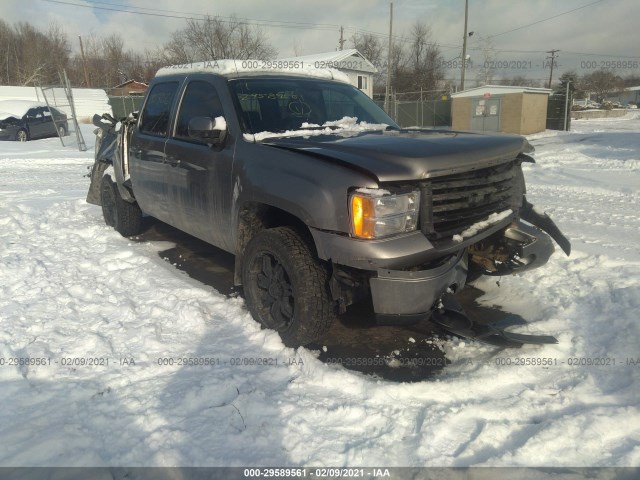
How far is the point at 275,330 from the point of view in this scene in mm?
3486

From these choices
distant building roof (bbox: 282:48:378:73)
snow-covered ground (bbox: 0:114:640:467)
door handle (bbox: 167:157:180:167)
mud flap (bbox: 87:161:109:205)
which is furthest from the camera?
distant building roof (bbox: 282:48:378:73)

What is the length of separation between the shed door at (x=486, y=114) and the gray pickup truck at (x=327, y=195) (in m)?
21.5

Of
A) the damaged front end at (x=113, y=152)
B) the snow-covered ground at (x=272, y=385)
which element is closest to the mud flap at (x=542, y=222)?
the snow-covered ground at (x=272, y=385)

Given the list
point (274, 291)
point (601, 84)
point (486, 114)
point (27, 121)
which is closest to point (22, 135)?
point (27, 121)

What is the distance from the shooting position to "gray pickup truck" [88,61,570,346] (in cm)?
282

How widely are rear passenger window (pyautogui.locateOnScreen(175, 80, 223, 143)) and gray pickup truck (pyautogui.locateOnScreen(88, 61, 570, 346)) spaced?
17 mm

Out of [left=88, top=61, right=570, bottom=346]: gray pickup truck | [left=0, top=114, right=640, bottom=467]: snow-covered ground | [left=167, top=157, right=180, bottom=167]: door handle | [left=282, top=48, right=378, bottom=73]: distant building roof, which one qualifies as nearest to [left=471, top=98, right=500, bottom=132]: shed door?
[left=282, top=48, right=378, bottom=73]: distant building roof

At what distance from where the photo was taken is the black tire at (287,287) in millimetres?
3139

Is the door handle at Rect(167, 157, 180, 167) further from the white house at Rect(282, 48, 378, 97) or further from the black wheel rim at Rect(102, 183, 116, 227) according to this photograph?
the white house at Rect(282, 48, 378, 97)

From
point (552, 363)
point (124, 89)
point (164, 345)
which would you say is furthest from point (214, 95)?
point (124, 89)

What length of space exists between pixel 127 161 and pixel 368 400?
4.53m

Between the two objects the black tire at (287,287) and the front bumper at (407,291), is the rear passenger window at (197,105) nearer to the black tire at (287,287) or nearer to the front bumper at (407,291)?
the black tire at (287,287)

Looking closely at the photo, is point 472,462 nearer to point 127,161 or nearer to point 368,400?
point 368,400

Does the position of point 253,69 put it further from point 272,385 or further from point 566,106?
point 566,106
